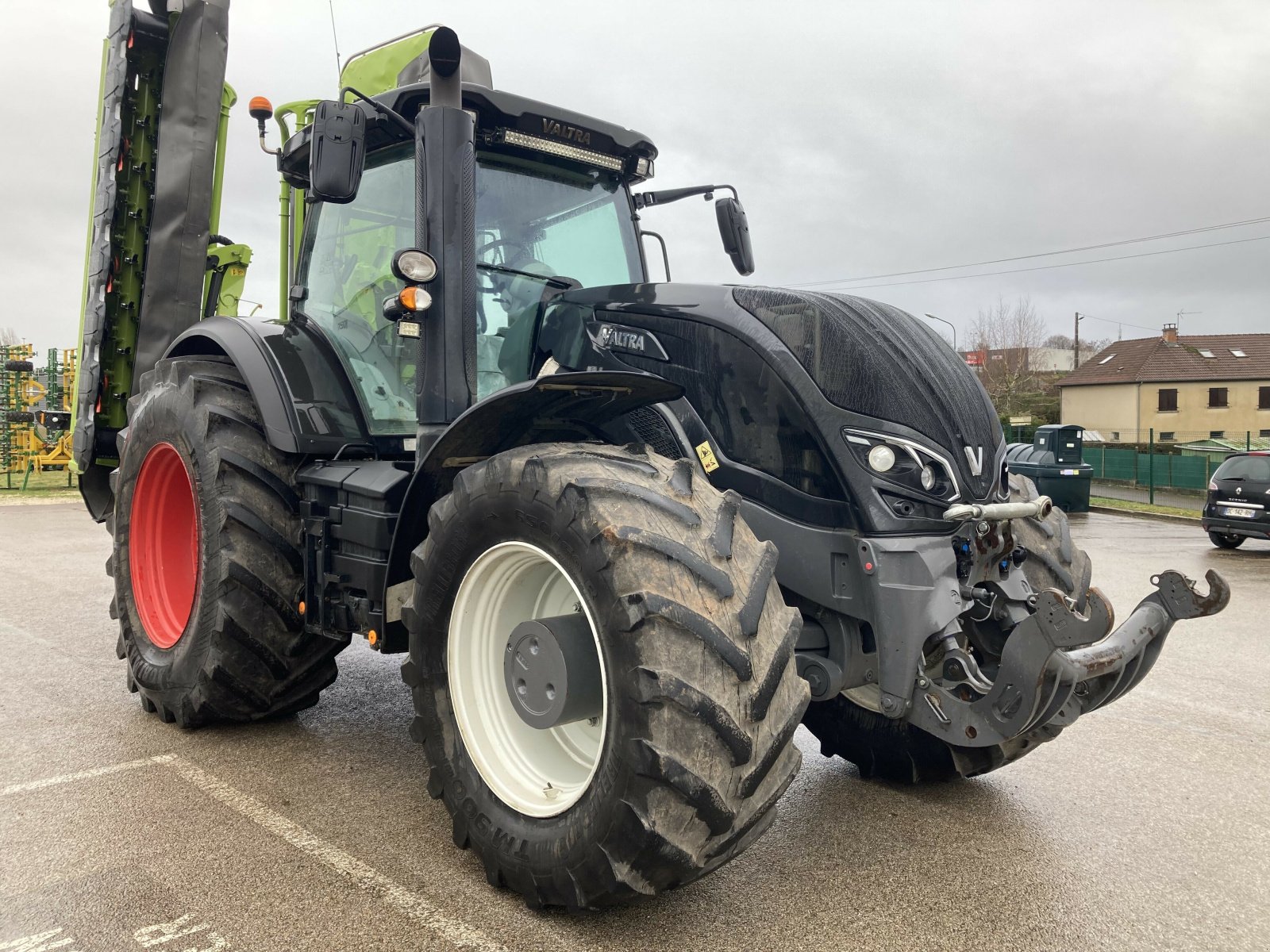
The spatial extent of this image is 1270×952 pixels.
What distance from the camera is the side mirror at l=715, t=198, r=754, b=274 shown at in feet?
14.6

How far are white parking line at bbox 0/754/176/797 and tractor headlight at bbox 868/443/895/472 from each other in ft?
9.84

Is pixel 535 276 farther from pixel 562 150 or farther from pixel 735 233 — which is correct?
pixel 735 233

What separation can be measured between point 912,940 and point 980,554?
114cm

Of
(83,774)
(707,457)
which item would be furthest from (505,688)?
(83,774)

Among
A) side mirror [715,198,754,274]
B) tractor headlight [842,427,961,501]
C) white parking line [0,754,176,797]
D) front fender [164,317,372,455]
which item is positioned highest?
side mirror [715,198,754,274]

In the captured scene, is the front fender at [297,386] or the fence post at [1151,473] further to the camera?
the fence post at [1151,473]

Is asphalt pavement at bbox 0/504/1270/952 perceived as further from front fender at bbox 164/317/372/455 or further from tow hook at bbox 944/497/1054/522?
front fender at bbox 164/317/372/455

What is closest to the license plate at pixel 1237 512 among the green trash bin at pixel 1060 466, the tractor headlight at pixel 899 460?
the green trash bin at pixel 1060 466

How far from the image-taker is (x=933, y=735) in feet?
11.1

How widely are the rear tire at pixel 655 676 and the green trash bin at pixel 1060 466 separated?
53.2 ft

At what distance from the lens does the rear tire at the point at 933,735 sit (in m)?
3.55

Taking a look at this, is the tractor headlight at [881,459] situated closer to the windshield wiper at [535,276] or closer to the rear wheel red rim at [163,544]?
the windshield wiper at [535,276]

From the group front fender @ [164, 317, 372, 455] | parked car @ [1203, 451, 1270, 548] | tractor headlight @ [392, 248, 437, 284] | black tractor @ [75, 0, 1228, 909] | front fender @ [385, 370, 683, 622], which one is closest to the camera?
black tractor @ [75, 0, 1228, 909]

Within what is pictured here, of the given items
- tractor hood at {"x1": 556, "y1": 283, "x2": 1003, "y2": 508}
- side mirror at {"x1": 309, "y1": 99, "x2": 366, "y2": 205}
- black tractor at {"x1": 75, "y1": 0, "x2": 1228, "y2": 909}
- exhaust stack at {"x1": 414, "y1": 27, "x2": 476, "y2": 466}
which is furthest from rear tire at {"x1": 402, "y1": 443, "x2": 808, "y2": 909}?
side mirror at {"x1": 309, "y1": 99, "x2": 366, "y2": 205}
